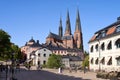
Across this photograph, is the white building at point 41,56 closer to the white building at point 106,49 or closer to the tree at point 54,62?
the tree at point 54,62

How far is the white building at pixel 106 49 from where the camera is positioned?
2413 inches

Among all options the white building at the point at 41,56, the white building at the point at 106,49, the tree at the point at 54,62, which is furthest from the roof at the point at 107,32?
the white building at the point at 41,56

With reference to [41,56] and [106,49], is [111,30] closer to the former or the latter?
[106,49]

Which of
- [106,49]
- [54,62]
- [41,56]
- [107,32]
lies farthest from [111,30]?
[41,56]

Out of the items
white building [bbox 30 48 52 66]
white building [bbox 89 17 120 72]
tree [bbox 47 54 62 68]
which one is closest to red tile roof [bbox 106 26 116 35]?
white building [bbox 89 17 120 72]

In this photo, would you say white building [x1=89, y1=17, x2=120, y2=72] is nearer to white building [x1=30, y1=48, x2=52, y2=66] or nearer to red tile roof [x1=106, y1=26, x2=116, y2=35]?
red tile roof [x1=106, y1=26, x2=116, y2=35]

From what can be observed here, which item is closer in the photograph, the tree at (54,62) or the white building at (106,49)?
the white building at (106,49)

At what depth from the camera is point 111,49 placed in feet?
209

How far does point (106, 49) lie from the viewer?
66.7 meters

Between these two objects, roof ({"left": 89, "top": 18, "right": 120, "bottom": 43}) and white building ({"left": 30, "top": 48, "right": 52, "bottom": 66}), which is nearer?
roof ({"left": 89, "top": 18, "right": 120, "bottom": 43})

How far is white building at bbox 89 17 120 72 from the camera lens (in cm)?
6128

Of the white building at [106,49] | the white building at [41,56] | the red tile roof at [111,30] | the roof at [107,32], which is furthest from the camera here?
the white building at [41,56]

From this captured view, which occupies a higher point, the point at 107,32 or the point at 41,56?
the point at 107,32

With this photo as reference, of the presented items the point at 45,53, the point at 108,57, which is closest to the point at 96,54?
the point at 108,57
